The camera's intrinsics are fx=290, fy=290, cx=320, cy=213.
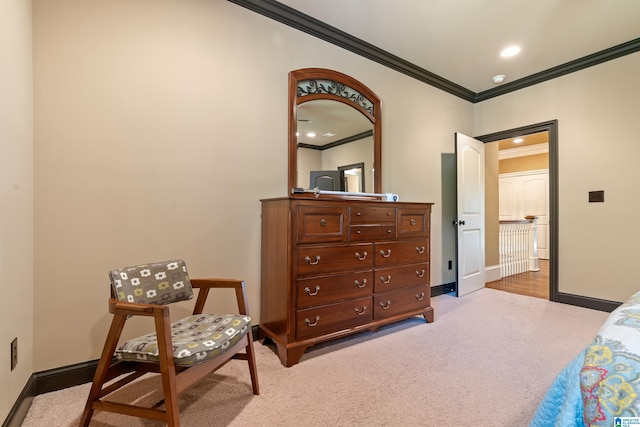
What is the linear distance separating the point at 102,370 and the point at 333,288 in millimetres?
1331

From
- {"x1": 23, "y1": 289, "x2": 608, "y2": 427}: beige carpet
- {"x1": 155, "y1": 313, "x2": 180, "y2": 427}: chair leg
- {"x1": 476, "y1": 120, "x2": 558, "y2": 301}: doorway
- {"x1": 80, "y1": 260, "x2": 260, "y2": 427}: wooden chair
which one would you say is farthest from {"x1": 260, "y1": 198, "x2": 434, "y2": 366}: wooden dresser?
{"x1": 476, "y1": 120, "x2": 558, "y2": 301}: doorway

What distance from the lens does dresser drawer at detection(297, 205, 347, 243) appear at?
1941 mm

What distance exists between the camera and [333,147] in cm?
270

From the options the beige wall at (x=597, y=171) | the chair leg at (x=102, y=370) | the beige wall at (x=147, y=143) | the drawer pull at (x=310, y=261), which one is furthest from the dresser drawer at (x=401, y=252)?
the beige wall at (x=597, y=171)

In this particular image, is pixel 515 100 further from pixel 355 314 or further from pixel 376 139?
pixel 355 314

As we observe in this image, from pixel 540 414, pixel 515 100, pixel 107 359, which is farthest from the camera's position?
pixel 515 100

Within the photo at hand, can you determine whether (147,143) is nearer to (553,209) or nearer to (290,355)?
(290,355)

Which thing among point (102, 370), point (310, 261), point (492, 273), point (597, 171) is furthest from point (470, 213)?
point (102, 370)

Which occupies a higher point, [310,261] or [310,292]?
[310,261]

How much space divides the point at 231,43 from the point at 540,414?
8.65ft

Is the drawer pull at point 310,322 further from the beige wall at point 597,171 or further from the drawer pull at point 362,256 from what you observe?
the beige wall at point 597,171

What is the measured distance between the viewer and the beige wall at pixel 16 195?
1.25m

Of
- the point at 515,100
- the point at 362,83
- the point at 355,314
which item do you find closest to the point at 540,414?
the point at 355,314

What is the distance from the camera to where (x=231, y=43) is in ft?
7.23
